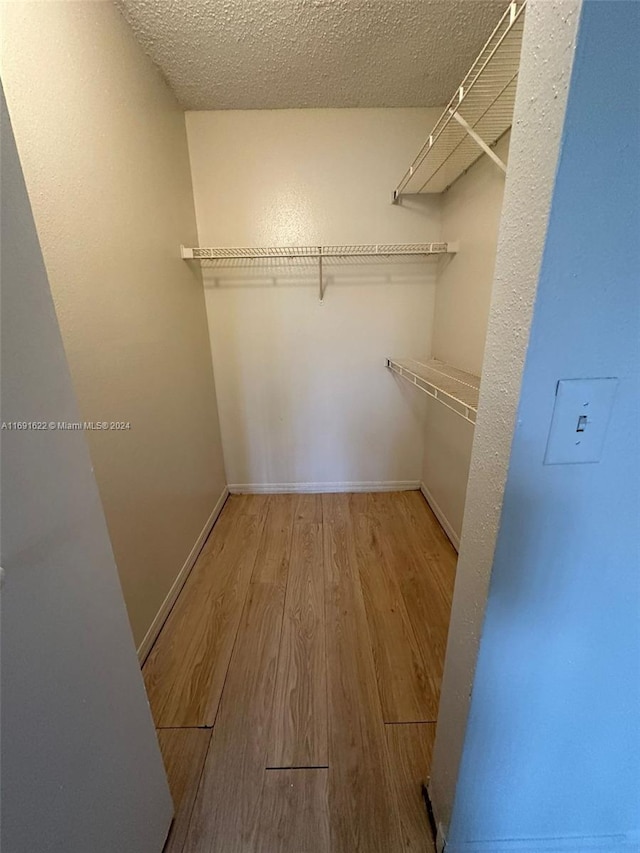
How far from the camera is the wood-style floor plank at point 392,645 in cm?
114

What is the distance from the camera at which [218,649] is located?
136cm

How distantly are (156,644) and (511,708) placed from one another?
141 centimetres

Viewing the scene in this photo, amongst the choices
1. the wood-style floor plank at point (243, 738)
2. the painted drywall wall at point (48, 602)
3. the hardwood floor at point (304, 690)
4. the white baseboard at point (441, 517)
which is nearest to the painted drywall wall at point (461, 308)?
the white baseboard at point (441, 517)

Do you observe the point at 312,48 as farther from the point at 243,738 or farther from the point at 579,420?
the point at 243,738

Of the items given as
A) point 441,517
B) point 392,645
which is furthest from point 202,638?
point 441,517

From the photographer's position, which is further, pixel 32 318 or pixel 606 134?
pixel 32 318

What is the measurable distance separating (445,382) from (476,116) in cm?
107

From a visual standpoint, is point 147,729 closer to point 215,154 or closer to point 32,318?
point 32,318

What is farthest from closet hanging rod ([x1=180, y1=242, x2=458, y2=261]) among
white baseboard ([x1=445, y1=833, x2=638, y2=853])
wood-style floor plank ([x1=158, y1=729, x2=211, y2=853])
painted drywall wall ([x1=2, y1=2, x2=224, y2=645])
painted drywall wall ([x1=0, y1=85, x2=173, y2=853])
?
white baseboard ([x1=445, y1=833, x2=638, y2=853])

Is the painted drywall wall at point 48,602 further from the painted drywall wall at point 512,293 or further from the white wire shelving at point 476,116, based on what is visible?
the white wire shelving at point 476,116

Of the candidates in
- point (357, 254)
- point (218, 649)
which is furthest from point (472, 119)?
point (218, 649)

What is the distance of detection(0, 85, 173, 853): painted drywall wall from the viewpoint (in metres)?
0.44

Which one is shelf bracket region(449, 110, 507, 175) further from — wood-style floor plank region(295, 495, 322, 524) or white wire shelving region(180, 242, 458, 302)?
wood-style floor plank region(295, 495, 322, 524)

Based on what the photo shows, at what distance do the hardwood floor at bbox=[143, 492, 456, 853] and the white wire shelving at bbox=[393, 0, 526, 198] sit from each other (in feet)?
6.09
